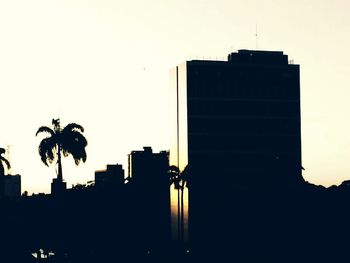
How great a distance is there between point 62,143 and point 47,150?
7.37ft

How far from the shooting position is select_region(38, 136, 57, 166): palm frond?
111 m

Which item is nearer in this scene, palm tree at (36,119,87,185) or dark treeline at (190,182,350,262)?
palm tree at (36,119,87,185)

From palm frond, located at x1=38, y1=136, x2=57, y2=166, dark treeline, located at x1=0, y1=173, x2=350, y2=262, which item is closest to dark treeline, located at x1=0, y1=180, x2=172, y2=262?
dark treeline, located at x1=0, y1=173, x2=350, y2=262

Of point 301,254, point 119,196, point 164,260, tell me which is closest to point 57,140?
point 164,260

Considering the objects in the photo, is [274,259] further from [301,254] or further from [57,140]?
[57,140]

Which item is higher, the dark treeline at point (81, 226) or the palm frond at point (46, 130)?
the palm frond at point (46, 130)

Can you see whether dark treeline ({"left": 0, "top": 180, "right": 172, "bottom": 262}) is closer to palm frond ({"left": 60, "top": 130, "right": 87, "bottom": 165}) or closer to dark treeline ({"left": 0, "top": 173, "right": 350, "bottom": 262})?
dark treeline ({"left": 0, "top": 173, "right": 350, "bottom": 262})

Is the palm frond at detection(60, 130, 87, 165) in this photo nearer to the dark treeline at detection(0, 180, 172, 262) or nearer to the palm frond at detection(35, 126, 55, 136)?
the palm frond at detection(35, 126, 55, 136)

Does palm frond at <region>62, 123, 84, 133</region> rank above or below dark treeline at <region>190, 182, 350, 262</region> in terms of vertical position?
above

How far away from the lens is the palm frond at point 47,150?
111 metres

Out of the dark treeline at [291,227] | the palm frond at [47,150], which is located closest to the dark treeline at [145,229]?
the dark treeline at [291,227]

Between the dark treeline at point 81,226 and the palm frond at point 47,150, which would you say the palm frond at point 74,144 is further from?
the dark treeline at point 81,226

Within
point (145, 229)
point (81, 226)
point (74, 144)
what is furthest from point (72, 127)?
point (145, 229)

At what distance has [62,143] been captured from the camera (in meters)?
112
